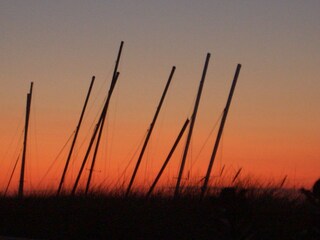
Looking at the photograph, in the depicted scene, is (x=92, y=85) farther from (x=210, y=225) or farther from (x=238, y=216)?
(x=238, y=216)

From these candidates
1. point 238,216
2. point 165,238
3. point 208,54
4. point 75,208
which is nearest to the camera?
point 238,216

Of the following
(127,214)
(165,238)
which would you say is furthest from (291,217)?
(127,214)

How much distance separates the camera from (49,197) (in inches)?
656

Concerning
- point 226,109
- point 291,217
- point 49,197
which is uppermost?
point 226,109

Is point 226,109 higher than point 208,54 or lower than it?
lower

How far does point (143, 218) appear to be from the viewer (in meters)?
12.3

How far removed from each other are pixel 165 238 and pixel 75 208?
2955 millimetres

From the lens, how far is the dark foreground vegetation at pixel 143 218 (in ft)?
37.6

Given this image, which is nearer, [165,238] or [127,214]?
[165,238]

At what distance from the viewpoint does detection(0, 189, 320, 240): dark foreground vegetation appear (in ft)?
37.6

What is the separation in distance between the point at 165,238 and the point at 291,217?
2325 mm

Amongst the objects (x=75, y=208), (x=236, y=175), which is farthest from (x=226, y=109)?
(x=75, y=208)

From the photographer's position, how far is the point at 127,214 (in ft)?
41.4

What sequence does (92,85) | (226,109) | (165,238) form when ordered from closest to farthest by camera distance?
(165,238), (226,109), (92,85)
